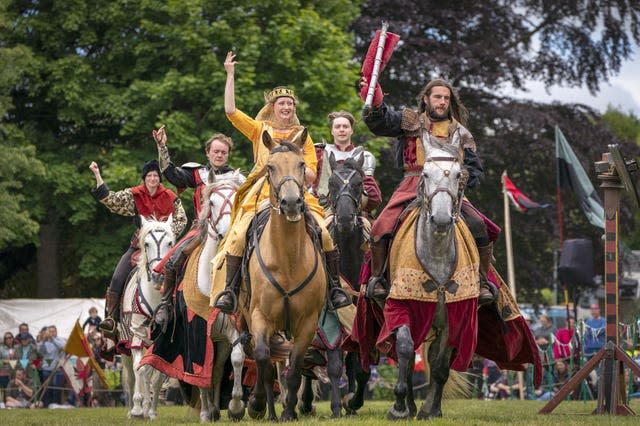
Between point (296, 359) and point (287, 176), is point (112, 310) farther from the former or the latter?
point (287, 176)

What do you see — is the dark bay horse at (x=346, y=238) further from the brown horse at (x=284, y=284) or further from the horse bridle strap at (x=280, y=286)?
the horse bridle strap at (x=280, y=286)

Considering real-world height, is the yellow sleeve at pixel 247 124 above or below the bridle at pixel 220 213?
above

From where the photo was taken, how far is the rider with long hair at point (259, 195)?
12.4 metres

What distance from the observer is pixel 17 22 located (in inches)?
1302

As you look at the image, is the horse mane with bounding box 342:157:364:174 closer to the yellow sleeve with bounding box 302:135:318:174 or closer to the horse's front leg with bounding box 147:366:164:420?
the yellow sleeve with bounding box 302:135:318:174

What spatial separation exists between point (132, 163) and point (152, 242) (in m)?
16.2

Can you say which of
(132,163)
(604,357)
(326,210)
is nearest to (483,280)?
(604,357)

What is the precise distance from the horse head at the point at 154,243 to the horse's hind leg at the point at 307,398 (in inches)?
89.0

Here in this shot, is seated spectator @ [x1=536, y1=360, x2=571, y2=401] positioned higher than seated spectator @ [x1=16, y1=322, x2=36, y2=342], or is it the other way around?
seated spectator @ [x1=16, y1=322, x2=36, y2=342]

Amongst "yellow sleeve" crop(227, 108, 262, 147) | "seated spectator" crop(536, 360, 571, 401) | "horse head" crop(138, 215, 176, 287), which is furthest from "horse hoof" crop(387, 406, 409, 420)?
"seated spectator" crop(536, 360, 571, 401)

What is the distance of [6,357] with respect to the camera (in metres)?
25.6

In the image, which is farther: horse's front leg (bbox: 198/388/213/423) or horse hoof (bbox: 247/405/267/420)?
horse's front leg (bbox: 198/388/213/423)

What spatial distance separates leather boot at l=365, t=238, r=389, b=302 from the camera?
1234 centimetres

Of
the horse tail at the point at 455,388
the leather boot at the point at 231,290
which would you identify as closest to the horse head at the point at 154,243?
the leather boot at the point at 231,290
